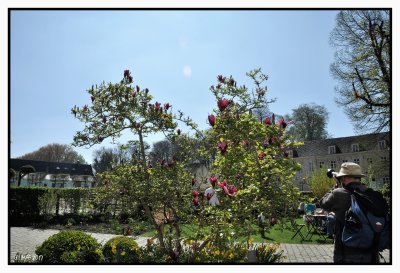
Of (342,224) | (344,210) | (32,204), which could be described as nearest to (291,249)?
(342,224)

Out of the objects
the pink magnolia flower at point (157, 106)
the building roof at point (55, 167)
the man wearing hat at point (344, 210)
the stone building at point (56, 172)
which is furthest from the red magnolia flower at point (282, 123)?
the building roof at point (55, 167)

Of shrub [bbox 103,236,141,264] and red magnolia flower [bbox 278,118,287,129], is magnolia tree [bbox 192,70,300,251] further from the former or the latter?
shrub [bbox 103,236,141,264]

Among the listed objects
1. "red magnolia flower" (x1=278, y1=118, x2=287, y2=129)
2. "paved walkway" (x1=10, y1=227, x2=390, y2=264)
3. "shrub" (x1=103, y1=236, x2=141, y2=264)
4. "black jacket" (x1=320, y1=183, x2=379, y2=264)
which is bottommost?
"paved walkway" (x1=10, y1=227, x2=390, y2=264)

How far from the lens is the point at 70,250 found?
16.6ft

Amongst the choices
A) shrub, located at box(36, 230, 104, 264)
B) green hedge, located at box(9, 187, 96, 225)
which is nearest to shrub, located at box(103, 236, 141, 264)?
shrub, located at box(36, 230, 104, 264)

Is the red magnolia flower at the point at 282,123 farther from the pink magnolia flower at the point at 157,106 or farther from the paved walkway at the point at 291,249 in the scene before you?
the paved walkway at the point at 291,249

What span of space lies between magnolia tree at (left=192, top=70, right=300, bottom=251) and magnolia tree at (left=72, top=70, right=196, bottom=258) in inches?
19.5

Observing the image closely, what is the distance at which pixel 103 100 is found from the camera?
502cm

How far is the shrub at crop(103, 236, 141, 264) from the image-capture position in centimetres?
520

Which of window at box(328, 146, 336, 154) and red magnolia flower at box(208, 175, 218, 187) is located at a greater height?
window at box(328, 146, 336, 154)

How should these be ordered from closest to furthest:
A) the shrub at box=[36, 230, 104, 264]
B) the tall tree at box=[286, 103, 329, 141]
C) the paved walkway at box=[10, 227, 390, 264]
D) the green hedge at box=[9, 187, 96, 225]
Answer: the shrub at box=[36, 230, 104, 264], the paved walkway at box=[10, 227, 390, 264], the green hedge at box=[9, 187, 96, 225], the tall tree at box=[286, 103, 329, 141]

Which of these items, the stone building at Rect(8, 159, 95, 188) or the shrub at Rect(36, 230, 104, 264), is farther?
the stone building at Rect(8, 159, 95, 188)

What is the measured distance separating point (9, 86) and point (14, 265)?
92.1 inches
